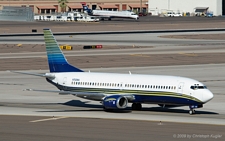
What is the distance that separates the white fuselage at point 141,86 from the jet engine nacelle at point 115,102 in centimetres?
112

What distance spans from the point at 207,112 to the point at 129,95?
24.2ft

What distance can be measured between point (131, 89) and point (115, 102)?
7.04ft

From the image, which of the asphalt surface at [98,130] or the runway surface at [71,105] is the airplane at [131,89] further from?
the asphalt surface at [98,130]

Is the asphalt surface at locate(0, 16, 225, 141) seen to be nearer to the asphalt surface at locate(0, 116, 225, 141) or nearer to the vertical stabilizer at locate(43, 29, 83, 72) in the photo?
the asphalt surface at locate(0, 116, 225, 141)

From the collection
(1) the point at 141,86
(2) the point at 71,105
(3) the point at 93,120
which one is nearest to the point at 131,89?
(1) the point at 141,86

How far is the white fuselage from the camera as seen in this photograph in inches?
2066

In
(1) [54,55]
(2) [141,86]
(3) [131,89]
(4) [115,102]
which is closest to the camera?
(4) [115,102]

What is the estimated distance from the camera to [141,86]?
5441 cm

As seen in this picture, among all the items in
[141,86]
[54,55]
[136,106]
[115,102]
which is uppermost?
[54,55]

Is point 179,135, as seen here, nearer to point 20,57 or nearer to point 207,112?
point 207,112

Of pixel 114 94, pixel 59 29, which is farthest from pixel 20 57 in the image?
pixel 59 29

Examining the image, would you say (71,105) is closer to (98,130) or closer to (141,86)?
(141,86)

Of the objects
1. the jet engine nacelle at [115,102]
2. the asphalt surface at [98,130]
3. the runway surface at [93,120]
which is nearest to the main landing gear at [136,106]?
the runway surface at [93,120]

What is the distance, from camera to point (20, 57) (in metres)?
108
